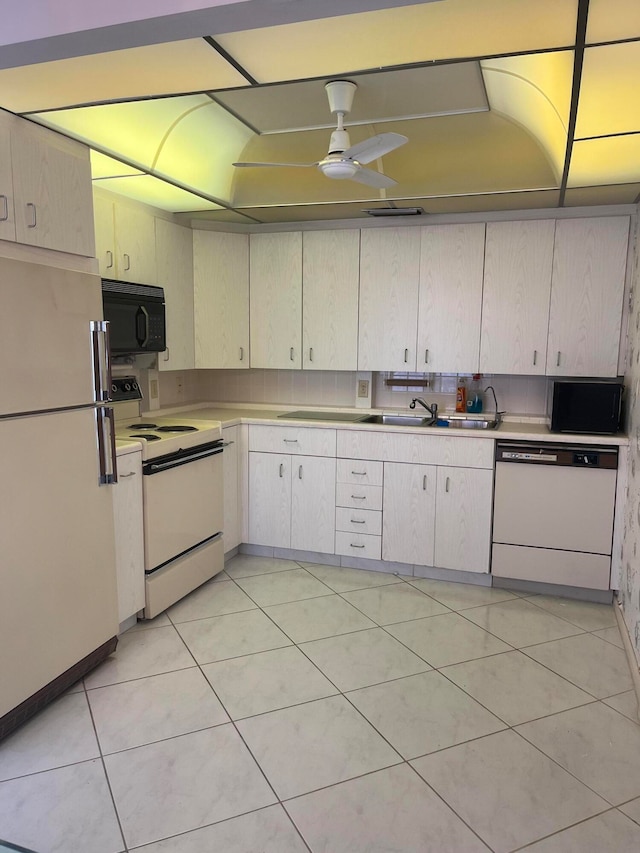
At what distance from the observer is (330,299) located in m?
4.18

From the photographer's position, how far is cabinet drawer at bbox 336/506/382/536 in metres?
Result: 3.86

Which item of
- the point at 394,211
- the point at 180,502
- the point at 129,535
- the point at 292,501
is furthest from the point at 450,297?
the point at 129,535

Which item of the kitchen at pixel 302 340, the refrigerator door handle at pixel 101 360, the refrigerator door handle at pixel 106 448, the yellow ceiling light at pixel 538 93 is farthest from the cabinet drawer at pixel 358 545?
A: the yellow ceiling light at pixel 538 93

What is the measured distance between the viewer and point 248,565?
4.03 m

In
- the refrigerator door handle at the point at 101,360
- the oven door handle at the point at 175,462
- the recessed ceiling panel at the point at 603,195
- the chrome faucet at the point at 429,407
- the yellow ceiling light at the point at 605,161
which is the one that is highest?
the recessed ceiling panel at the point at 603,195

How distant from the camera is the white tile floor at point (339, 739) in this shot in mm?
1825

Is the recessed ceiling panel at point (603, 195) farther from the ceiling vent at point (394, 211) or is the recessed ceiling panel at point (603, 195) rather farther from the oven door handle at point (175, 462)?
the oven door handle at point (175, 462)

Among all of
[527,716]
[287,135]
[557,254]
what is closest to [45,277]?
[287,135]

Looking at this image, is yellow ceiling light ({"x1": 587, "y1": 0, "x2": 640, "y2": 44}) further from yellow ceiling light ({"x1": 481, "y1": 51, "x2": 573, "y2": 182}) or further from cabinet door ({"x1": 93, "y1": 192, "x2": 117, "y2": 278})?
cabinet door ({"x1": 93, "y1": 192, "x2": 117, "y2": 278})

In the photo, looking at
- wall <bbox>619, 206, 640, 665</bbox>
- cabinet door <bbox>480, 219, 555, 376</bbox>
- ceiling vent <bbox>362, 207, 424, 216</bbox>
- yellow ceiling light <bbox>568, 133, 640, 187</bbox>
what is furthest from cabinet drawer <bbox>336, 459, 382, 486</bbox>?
yellow ceiling light <bbox>568, 133, 640, 187</bbox>

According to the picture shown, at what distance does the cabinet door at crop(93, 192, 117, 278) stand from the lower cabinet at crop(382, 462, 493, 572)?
2.03 metres

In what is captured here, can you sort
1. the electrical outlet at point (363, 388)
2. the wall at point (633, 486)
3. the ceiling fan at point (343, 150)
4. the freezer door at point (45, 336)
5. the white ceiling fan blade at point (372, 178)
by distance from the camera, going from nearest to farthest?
the freezer door at point (45, 336) → the ceiling fan at point (343, 150) → the white ceiling fan blade at point (372, 178) → the wall at point (633, 486) → the electrical outlet at point (363, 388)

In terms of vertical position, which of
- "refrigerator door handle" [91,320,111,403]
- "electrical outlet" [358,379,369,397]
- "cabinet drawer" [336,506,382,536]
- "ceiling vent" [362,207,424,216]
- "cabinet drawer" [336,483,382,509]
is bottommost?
"cabinet drawer" [336,506,382,536]

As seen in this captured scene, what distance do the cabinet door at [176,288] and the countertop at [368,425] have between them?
44 centimetres
